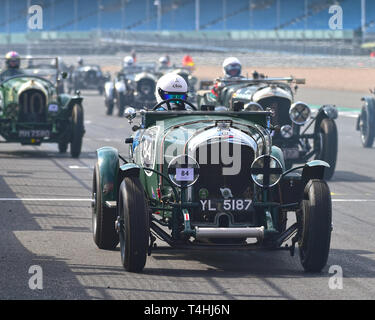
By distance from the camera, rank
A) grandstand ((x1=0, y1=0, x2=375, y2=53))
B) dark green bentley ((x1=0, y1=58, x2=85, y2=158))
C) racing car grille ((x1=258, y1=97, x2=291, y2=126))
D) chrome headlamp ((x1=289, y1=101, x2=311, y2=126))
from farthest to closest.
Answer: grandstand ((x1=0, y1=0, x2=375, y2=53))
dark green bentley ((x1=0, y1=58, x2=85, y2=158))
racing car grille ((x1=258, y1=97, x2=291, y2=126))
chrome headlamp ((x1=289, y1=101, x2=311, y2=126))

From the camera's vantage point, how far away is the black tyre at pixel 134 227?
766 cm

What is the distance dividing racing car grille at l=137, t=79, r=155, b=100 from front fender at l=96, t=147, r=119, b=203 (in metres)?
22.3

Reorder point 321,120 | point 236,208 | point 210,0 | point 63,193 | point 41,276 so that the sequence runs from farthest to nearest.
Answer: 1. point 210,0
2. point 321,120
3. point 63,193
4. point 236,208
5. point 41,276

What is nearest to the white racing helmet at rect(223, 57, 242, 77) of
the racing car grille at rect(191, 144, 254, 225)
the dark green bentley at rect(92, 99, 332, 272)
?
the dark green bentley at rect(92, 99, 332, 272)

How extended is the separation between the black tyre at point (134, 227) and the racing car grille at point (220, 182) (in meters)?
0.65

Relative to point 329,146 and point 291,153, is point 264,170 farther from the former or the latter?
point 291,153

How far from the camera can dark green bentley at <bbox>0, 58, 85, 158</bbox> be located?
59.7ft

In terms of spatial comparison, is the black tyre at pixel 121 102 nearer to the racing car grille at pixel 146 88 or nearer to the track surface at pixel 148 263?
the racing car grille at pixel 146 88

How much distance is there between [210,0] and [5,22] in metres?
16.8

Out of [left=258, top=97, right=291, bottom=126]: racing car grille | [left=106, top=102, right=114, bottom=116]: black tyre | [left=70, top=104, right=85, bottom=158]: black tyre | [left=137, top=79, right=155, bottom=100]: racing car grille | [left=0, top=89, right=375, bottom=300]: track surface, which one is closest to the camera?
[left=0, top=89, right=375, bottom=300]: track surface

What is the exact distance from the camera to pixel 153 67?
37.1m

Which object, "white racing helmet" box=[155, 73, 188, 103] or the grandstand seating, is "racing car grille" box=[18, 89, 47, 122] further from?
the grandstand seating
